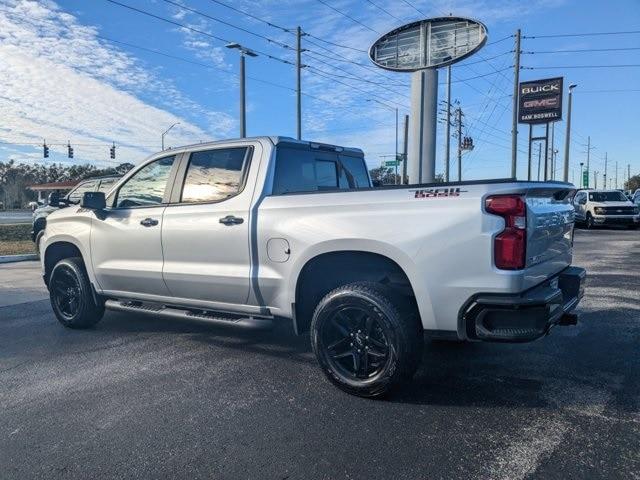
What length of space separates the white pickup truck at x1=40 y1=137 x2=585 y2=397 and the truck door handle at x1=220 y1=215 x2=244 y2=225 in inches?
0.5

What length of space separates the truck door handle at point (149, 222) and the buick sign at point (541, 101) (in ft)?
Result: 137

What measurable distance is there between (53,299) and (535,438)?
5404mm

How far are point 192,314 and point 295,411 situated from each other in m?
1.67

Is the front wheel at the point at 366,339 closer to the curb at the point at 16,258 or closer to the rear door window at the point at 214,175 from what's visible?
the rear door window at the point at 214,175

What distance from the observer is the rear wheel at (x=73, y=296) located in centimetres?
593

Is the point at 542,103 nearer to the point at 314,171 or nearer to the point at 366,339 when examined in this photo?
the point at 314,171

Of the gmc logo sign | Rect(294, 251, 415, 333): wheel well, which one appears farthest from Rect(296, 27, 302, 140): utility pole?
the gmc logo sign

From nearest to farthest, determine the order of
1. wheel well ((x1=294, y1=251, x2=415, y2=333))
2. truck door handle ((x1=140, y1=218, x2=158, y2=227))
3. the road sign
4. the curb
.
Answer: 1. wheel well ((x1=294, y1=251, x2=415, y2=333))
2. truck door handle ((x1=140, y1=218, x2=158, y2=227))
3. the curb
4. the road sign

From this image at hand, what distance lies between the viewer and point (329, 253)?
409cm

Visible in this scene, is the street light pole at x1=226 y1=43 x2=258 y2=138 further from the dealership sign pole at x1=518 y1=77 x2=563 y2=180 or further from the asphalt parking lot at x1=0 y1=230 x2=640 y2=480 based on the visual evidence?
the dealership sign pole at x1=518 y1=77 x2=563 y2=180

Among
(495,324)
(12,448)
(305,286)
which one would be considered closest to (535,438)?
(495,324)

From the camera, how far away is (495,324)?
3455mm

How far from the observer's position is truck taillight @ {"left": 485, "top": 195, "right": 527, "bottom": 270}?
3.36 meters

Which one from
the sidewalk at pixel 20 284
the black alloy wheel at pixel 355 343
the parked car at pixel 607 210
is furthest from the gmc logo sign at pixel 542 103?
the black alloy wheel at pixel 355 343
